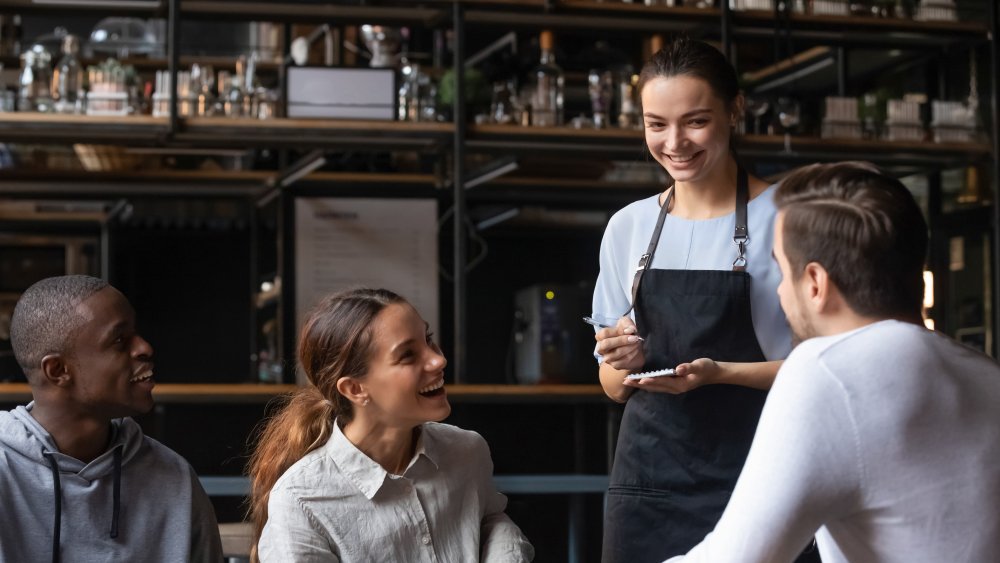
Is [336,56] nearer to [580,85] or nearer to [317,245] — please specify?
[317,245]

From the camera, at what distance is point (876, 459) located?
4.00ft

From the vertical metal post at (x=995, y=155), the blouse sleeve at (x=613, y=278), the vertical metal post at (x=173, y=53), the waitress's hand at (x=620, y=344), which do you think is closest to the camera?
the waitress's hand at (x=620, y=344)

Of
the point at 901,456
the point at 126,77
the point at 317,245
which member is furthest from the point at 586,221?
the point at 901,456

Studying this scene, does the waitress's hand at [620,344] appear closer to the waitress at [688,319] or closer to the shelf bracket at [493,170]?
the waitress at [688,319]

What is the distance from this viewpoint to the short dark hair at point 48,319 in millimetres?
1969

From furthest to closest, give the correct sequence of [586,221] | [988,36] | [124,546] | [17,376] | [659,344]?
[586,221] < [17,376] < [988,36] < [659,344] < [124,546]

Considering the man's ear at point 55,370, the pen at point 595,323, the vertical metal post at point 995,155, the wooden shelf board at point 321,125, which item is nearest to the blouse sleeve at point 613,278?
the pen at point 595,323

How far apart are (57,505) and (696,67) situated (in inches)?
48.0

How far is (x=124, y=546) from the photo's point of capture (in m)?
1.95

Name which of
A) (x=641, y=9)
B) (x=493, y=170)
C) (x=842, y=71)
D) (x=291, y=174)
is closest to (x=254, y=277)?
(x=291, y=174)

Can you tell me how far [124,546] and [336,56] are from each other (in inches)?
179

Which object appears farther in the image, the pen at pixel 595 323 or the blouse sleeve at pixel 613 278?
the blouse sleeve at pixel 613 278

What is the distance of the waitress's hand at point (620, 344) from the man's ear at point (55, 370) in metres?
0.82

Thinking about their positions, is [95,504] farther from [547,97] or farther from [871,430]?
[547,97]
